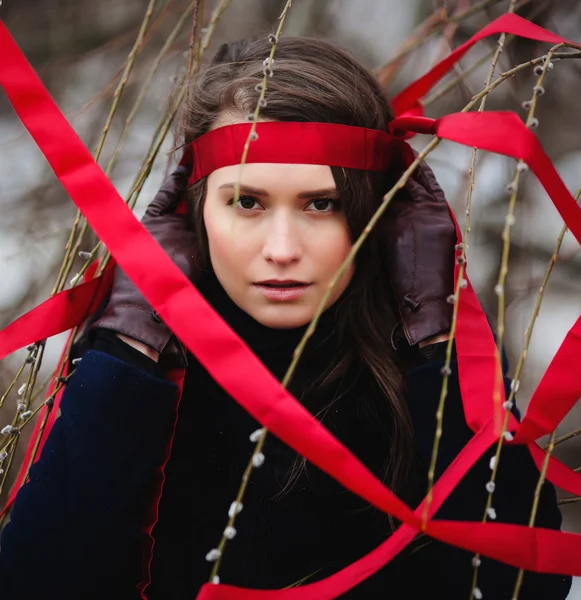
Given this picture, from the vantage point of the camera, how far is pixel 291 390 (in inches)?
49.2

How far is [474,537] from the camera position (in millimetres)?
833

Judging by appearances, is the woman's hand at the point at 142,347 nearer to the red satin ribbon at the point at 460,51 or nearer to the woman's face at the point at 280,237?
the woman's face at the point at 280,237

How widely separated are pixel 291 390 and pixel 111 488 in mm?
327

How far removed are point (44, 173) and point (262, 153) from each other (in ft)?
3.57

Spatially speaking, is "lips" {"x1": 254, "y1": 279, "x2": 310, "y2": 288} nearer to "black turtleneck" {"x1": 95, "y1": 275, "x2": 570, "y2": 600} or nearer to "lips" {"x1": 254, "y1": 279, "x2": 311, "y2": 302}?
"lips" {"x1": 254, "y1": 279, "x2": 311, "y2": 302}

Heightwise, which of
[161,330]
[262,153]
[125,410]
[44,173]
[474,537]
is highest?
[44,173]

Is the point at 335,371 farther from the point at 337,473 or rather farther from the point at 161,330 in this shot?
the point at 337,473

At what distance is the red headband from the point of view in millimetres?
1119

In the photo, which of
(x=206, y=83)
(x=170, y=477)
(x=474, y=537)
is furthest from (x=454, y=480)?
(x=206, y=83)

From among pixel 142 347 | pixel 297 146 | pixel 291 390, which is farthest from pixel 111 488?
pixel 297 146

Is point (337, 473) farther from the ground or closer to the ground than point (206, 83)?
closer to the ground

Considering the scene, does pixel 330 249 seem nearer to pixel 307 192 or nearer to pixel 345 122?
pixel 307 192

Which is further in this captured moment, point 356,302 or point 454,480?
point 356,302

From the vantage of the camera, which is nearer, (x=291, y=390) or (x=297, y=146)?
(x=297, y=146)
